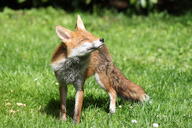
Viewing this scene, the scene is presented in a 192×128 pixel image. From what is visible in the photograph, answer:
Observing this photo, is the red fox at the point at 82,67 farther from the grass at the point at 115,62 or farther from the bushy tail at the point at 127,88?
the grass at the point at 115,62

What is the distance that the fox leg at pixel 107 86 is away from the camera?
6.04 metres

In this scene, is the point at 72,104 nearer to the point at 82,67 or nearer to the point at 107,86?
the point at 107,86

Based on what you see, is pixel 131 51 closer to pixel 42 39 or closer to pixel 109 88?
pixel 42 39

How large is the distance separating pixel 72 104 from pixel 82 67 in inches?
42.3

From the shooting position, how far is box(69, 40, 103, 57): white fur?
5.13 meters

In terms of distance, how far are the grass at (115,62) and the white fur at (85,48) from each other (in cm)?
87

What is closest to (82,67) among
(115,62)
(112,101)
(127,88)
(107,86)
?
(107,86)

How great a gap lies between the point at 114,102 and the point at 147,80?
160cm

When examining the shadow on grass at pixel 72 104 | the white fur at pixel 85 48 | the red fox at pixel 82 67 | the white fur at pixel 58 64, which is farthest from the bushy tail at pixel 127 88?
the white fur at pixel 85 48

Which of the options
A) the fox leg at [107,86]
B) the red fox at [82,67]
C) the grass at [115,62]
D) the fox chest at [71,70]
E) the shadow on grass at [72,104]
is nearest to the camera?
the red fox at [82,67]

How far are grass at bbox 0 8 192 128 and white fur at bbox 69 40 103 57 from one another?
2.86ft

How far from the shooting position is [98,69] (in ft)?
19.7

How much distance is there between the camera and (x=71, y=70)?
5547 mm

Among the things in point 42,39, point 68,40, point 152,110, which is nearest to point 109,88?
point 152,110
